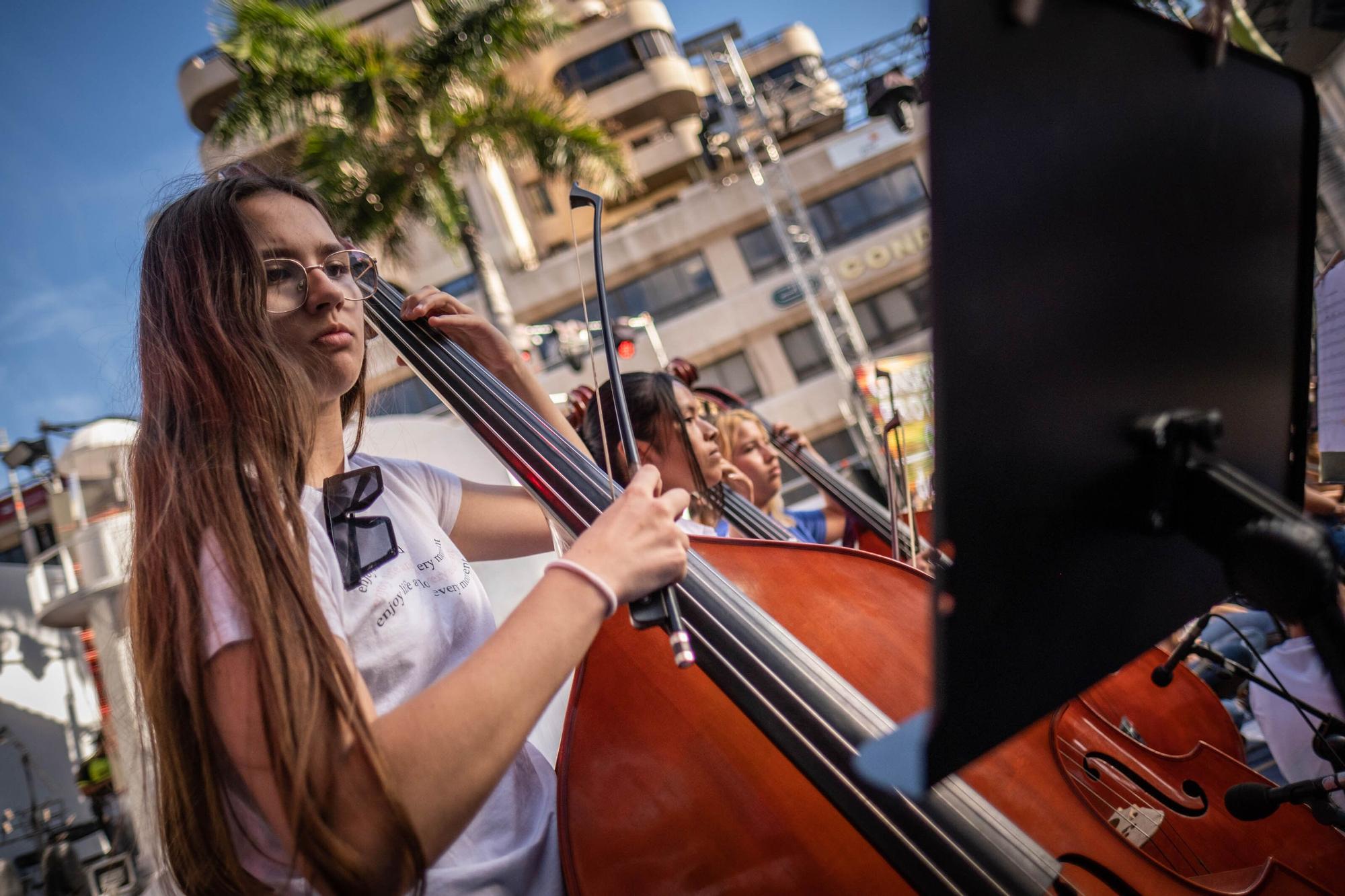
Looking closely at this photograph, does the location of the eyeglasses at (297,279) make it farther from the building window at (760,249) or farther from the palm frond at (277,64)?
the building window at (760,249)

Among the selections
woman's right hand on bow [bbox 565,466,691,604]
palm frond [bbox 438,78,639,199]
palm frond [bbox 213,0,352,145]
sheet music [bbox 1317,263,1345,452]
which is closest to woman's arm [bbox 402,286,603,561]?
woman's right hand on bow [bbox 565,466,691,604]

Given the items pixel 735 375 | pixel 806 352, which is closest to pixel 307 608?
pixel 735 375

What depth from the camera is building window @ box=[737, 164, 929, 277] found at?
17.4 metres

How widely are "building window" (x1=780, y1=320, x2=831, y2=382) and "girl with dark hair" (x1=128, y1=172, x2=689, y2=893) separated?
55.1 ft

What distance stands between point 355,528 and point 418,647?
0.20 meters

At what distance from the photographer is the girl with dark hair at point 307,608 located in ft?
2.18

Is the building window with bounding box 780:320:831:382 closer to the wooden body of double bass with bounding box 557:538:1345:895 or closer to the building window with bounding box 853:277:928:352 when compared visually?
the building window with bounding box 853:277:928:352

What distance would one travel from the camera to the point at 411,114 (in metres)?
9.25

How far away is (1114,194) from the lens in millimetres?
581

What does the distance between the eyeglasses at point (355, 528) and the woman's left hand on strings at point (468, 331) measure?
1.33 feet

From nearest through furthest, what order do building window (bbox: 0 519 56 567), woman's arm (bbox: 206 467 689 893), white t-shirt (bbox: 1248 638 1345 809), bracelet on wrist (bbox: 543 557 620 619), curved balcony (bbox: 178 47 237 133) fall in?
woman's arm (bbox: 206 467 689 893) → bracelet on wrist (bbox: 543 557 620 619) → white t-shirt (bbox: 1248 638 1345 809) → building window (bbox: 0 519 56 567) → curved balcony (bbox: 178 47 237 133)

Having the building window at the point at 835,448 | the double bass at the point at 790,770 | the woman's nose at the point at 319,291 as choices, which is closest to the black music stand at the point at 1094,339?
the double bass at the point at 790,770

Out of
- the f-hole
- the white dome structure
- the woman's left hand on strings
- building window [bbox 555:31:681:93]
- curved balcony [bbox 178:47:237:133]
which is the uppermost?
curved balcony [bbox 178:47:237:133]

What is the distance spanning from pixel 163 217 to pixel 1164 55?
130cm
